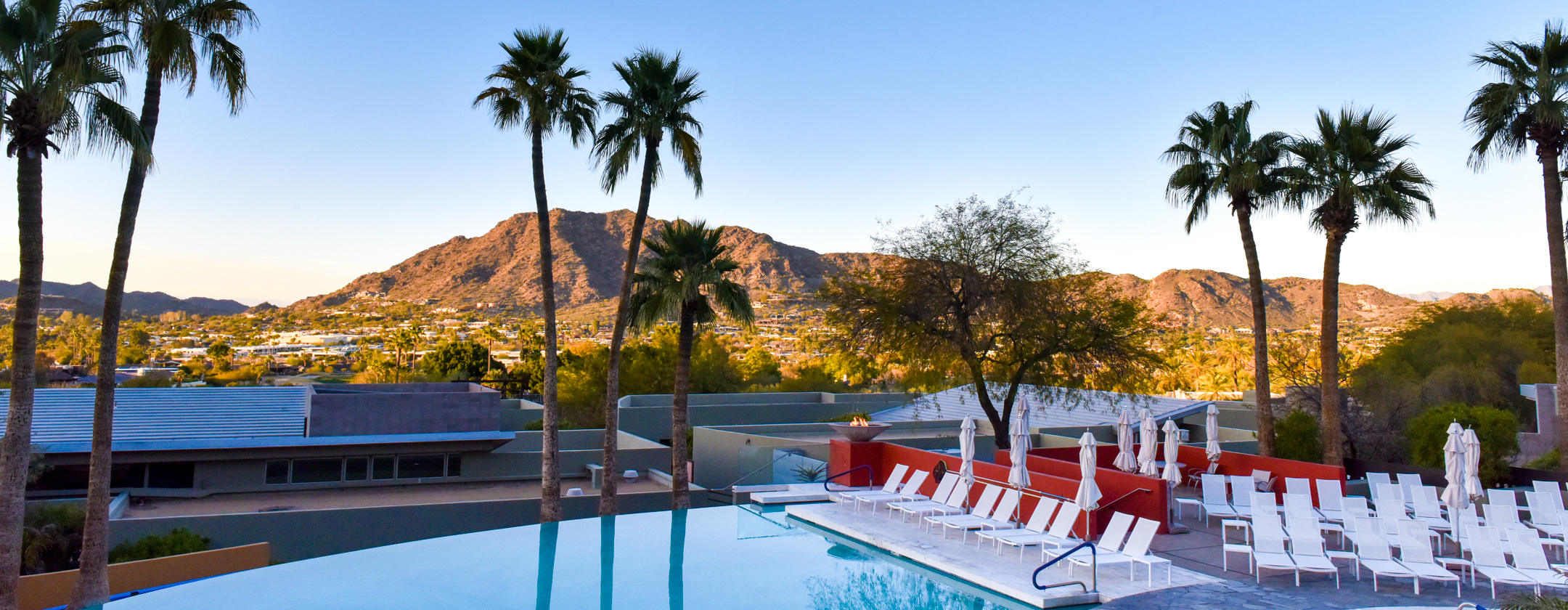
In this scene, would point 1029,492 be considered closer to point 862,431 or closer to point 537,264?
point 862,431

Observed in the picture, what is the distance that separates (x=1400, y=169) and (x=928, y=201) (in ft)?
35.6

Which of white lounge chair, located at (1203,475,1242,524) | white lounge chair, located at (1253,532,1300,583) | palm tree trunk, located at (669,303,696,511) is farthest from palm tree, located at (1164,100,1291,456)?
palm tree trunk, located at (669,303,696,511)

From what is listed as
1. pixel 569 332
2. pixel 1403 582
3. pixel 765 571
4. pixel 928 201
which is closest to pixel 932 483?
pixel 765 571

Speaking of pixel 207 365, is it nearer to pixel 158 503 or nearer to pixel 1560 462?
pixel 158 503

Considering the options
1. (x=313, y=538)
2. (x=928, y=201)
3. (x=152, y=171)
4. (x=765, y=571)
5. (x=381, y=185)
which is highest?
(x=381, y=185)

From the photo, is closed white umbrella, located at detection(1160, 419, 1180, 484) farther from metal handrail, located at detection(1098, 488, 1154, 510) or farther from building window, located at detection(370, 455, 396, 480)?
building window, located at detection(370, 455, 396, 480)

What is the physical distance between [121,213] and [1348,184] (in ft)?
75.9

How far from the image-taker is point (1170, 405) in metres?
29.2

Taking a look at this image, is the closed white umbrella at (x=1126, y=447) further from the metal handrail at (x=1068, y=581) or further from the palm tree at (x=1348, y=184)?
the metal handrail at (x=1068, y=581)

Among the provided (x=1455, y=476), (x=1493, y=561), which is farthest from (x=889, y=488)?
(x=1493, y=561)

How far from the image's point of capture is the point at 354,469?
900 inches

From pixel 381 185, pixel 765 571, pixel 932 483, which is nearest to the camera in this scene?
pixel 765 571

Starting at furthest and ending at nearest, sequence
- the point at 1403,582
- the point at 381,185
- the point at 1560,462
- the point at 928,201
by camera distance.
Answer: the point at 381,185, the point at 928,201, the point at 1560,462, the point at 1403,582

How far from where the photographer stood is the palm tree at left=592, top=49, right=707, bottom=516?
1828 cm
